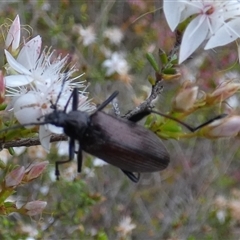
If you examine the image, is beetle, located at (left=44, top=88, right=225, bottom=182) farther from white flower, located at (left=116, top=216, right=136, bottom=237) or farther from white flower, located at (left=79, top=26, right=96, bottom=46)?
white flower, located at (left=79, top=26, right=96, bottom=46)

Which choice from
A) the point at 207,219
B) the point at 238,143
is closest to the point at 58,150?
the point at 207,219

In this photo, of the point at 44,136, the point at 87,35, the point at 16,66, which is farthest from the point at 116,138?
the point at 87,35

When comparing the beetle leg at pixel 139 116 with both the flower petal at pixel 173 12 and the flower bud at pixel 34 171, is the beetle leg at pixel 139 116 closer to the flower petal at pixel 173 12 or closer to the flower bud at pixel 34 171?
the flower petal at pixel 173 12

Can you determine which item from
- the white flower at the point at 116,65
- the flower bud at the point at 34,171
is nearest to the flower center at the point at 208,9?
the flower bud at the point at 34,171

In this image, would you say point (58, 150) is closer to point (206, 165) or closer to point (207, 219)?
point (207, 219)

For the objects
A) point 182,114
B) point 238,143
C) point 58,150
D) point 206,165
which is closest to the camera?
point 182,114

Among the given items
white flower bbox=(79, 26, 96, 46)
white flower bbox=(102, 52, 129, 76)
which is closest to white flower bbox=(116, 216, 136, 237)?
white flower bbox=(102, 52, 129, 76)
